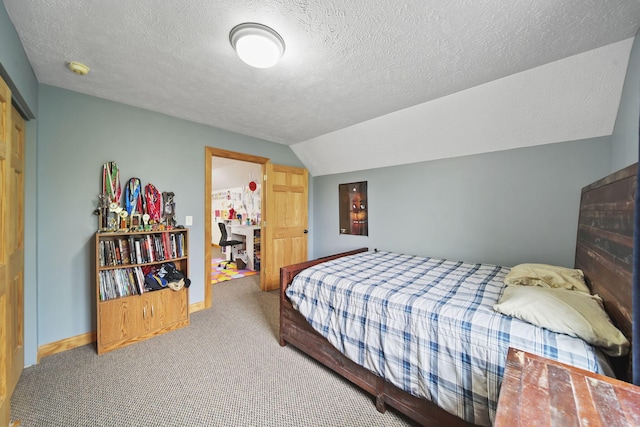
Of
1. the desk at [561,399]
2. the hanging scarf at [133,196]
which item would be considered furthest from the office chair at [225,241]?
the desk at [561,399]

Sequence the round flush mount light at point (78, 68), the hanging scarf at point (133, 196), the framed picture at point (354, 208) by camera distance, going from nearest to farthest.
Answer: the round flush mount light at point (78, 68) → the hanging scarf at point (133, 196) → the framed picture at point (354, 208)

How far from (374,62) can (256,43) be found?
867mm

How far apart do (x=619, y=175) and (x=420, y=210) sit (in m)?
1.98

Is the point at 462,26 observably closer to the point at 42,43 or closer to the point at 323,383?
the point at 323,383

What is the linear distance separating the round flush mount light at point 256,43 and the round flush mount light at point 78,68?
130 cm

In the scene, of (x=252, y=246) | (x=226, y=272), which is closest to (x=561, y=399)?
(x=252, y=246)

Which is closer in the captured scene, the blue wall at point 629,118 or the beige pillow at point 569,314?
the beige pillow at point 569,314

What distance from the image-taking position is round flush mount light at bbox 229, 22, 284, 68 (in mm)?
1447

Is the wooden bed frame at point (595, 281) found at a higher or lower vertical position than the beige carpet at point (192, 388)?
higher

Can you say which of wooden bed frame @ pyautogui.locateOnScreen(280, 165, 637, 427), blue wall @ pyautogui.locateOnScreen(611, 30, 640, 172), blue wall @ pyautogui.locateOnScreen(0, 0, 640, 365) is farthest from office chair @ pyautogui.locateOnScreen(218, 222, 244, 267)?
blue wall @ pyautogui.locateOnScreen(611, 30, 640, 172)

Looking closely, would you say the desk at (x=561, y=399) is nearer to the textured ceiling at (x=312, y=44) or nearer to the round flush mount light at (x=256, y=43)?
the textured ceiling at (x=312, y=44)

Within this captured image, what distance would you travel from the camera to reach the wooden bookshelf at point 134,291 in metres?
2.17

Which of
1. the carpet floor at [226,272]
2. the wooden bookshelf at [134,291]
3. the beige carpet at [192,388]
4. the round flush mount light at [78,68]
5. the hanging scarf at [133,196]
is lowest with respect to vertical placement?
the beige carpet at [192,388]

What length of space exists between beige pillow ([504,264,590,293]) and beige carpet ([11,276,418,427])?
124cm
